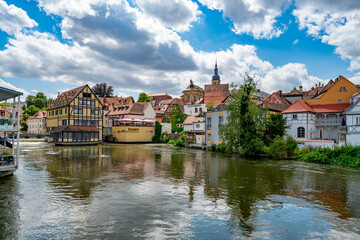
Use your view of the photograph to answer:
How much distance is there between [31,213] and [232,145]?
27.0m

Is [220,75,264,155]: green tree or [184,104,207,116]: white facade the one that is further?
[184,104,207,116]: white facade

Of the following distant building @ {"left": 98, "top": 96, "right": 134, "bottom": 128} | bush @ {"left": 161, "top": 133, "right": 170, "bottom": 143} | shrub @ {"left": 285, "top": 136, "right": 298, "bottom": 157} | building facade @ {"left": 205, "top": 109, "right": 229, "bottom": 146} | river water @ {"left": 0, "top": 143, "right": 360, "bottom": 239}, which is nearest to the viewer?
river water @ {"left": 0, "top": 143, "right": 360, "bottom": 239}

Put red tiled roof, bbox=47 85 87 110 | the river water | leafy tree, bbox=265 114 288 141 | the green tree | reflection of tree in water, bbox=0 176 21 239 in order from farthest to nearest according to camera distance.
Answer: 1. red tiled roof, bbox=47 85 87 110
2. leafy tree, bbox=265 114 288 141
3. the green tree
4. the river water
5. reflection of tree in water, bbox=0 176 21 239

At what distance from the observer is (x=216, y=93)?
2965 inches

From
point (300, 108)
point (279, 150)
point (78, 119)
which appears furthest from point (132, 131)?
point (279, 150)

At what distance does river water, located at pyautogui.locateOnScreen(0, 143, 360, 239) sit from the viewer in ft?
27.7

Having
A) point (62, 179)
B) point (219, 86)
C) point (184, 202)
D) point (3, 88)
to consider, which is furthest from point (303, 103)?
point (219, 86)

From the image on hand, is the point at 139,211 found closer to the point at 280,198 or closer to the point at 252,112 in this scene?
the point at 280,198

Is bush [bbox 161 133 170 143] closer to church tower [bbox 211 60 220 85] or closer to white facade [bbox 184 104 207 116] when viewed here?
white facade [bbox 184 104 207 116]

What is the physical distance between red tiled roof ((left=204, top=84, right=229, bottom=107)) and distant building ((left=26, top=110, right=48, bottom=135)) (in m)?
53.7

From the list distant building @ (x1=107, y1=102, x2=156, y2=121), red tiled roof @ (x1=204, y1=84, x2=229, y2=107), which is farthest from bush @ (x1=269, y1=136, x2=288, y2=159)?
red tiled roof @ (x1=204, y1=84, x2=229, y2=107)

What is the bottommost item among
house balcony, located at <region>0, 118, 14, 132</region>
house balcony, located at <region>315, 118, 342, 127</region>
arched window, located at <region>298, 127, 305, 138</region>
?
arched window, located at <region>298, 127, 305, 138</region>

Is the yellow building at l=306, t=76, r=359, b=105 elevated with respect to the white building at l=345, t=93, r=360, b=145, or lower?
elevated

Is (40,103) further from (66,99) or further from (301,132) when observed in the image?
(301,132)
